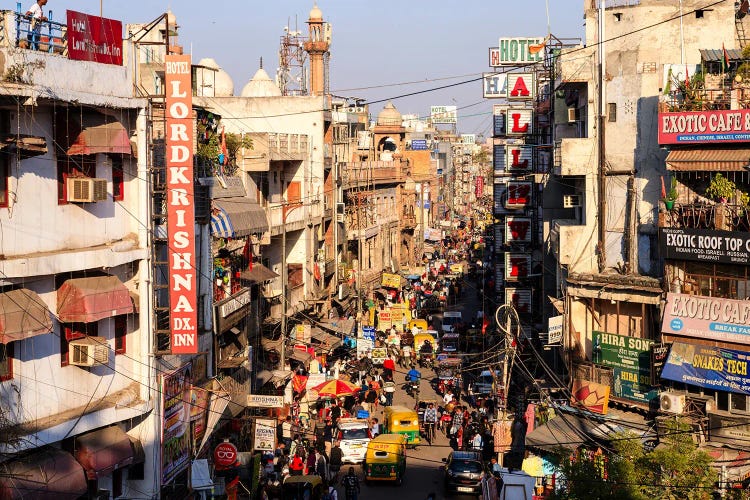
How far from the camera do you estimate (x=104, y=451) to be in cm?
1948

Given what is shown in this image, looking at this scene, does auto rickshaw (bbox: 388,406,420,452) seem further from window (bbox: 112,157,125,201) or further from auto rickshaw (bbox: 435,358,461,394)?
window (bbox: 112,157,125,201)

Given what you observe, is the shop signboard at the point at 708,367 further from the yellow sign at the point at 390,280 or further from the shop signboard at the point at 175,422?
the yellow sign at the point at 390,280

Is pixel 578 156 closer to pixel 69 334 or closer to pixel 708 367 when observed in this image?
pixel 708 367

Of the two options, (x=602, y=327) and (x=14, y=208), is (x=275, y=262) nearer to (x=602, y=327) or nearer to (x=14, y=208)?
(x=602, y=327)

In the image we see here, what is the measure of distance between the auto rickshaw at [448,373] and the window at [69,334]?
891 inches

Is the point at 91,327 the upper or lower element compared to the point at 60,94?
lower

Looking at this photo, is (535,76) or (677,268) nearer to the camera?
(677,268)

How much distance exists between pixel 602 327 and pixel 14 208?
17.8 metres

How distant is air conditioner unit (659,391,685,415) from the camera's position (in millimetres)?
26172

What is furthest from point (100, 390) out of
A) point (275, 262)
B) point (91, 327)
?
point (275, 262)

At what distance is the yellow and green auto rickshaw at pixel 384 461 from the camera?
29250 mm

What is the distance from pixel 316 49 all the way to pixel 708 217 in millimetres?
31313

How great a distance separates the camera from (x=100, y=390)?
66.0ft

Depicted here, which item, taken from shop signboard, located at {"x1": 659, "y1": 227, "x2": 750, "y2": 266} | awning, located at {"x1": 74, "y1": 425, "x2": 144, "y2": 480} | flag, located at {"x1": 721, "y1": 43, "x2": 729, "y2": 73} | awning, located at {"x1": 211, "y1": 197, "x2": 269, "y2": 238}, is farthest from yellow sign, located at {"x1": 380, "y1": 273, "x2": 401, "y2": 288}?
awning, located at {"x1": 74, "y1": 425, "x2": 144, "y2": 480}
